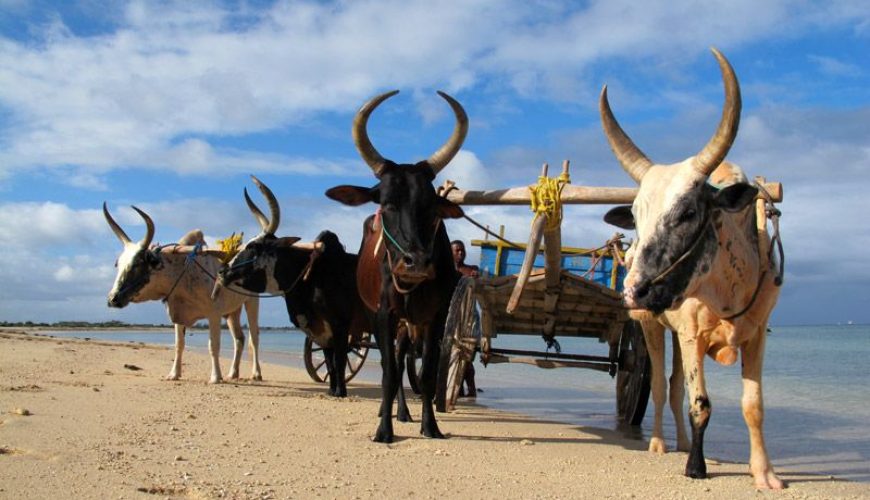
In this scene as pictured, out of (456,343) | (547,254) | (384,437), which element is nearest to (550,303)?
(547,254)

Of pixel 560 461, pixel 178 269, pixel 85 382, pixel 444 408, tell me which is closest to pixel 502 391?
pixel 444 408

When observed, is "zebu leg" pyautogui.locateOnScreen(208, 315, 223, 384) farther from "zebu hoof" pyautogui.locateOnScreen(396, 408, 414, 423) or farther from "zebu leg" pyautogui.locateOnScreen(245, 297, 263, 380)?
"zebu hoof" pyautogui.locateOnScreen(396, 408, 414, 423)

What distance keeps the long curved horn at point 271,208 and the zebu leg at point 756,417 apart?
799 cm

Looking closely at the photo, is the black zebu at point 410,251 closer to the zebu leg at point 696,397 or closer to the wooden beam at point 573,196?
the wooden beam at point 573,196

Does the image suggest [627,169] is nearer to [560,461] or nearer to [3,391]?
[560,461]

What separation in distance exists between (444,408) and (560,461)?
11.4 feet

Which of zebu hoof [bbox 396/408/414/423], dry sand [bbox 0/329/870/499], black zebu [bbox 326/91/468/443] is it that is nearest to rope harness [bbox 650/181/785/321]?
dry sand [bbox 0/329/870/499]

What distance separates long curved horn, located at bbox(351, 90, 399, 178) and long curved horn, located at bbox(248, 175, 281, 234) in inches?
205

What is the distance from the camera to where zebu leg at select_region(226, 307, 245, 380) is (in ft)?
42.6

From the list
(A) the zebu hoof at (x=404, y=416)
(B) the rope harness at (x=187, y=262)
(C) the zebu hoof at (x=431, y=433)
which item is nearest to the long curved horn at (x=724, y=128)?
(C) the zebu hoof at (x=431, y=433)

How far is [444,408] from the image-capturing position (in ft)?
31.4

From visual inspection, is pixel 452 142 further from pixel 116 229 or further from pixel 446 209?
pixel 116 229

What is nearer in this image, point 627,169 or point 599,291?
point 627,169

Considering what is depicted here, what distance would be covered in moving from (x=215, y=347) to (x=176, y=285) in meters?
1.20
